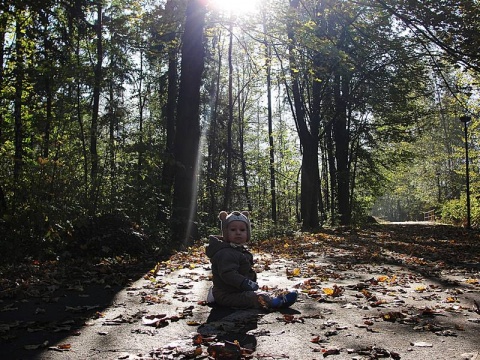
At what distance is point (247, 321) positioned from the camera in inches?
156

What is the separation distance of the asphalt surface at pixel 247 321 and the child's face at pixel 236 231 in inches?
30.6

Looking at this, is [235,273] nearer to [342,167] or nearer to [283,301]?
[283,301]

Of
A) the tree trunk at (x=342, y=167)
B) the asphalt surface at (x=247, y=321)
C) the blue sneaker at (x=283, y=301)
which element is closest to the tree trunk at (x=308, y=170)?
the tree trunk at (x=342, y=167)

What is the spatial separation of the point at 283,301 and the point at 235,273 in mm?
593

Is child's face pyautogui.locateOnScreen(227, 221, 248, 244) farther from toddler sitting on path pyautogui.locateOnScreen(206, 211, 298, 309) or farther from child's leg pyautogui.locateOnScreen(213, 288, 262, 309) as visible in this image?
child's leg pyautogui.locateOnScreen(213, 288, 262, 309)

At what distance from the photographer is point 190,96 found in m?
11.6

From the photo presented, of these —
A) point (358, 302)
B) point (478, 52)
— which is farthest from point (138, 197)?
point (478, 52)

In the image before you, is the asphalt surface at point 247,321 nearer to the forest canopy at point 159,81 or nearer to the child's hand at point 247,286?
the child's hand at point 247,286

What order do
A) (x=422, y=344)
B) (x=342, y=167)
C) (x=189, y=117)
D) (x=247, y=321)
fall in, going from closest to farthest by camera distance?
1. (x=422, y=344)
2. (x=247, y=321)
3. (x=189, y=117)
4. (x=342, y=167)


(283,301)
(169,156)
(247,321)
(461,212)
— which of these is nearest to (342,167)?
(461,212)

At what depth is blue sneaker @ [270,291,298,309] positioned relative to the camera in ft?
14.3

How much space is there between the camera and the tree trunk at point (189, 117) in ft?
37.7

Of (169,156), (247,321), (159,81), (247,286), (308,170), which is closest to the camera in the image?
(247,321)

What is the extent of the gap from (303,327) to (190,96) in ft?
29.1
